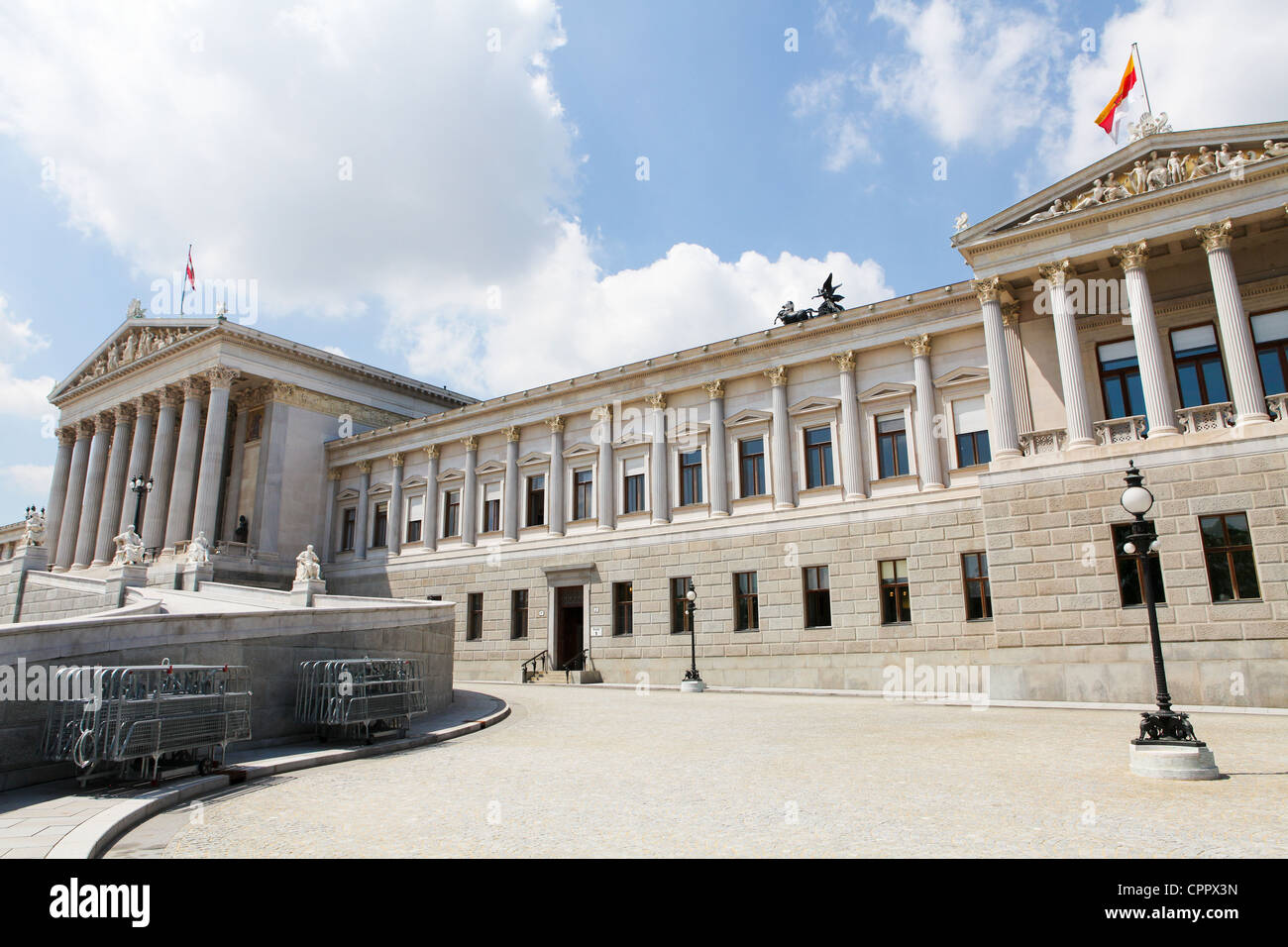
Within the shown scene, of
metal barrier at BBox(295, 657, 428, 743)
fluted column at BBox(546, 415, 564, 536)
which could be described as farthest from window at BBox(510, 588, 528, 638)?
metal barrier at BBox(295, 657, 428, 743)

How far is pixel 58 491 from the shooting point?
51.8m

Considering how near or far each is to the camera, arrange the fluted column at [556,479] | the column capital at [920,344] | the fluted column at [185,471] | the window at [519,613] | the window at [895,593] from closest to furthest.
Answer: the window at [895,593], the column capital at [920,344], the window at [519,613], the fluted column at [556,479], the fluted column at [185,471]

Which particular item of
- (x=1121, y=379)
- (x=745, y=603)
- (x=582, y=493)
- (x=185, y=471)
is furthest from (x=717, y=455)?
(x=185, y=471)

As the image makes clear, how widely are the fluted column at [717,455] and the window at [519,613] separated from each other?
10.1 m

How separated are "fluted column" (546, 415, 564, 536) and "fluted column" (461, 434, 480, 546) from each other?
470 cm

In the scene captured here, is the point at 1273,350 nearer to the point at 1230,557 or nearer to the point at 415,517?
the point at 1230,557

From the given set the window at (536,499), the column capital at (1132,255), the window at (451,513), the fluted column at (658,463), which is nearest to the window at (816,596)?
the fluted column at (658,463)

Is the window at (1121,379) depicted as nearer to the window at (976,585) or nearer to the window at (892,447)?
the window at (976,585)

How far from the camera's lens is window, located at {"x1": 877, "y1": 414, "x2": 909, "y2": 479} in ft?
89.0

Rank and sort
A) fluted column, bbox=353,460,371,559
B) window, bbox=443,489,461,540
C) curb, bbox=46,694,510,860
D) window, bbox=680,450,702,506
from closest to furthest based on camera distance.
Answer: curb, bbox=46,694,510,860 < window, bbox=680,450,702,506 < window, bbox=443,489,461,540 < fluted column, bbox=353,460,371,559

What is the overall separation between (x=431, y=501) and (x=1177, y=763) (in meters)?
34.7

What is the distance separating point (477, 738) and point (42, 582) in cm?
2462

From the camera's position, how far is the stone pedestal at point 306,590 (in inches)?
804

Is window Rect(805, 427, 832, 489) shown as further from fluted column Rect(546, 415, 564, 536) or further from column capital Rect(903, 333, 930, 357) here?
fluted column Rect(546, 415, 564, 536)
